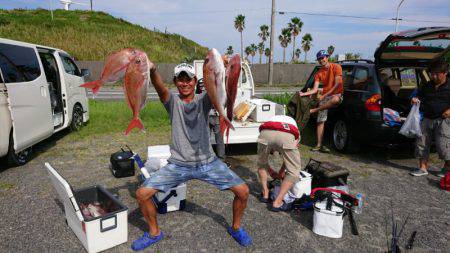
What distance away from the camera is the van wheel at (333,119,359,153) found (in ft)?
20.2

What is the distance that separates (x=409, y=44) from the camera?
577cm

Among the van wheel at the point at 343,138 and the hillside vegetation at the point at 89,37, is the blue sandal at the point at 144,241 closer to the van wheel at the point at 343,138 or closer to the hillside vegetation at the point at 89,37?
the van wheel at the point at 343,138

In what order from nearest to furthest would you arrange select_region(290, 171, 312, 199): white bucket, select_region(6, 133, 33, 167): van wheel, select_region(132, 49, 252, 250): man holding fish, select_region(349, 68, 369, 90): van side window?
select_region(132, 49, 252, 250): man holding fish, select_region(290, 171, 312, 199): white bucket, select_region(6, 133, 33, 167): van wheel, select_region(349, 68, 369, 90): van side window

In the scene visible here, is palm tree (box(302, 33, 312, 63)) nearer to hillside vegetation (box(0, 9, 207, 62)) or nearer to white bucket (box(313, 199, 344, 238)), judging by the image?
hillside vegetation (box(0, 9, 207, 62))

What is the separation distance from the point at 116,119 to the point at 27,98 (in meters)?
3.81

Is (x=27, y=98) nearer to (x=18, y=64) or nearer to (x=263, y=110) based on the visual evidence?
(x=18, y=64)

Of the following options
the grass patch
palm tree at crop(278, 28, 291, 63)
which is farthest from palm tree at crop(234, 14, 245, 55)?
the grass patch

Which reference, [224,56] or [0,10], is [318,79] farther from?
[0,10]

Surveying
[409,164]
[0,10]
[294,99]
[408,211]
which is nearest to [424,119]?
[409,164]

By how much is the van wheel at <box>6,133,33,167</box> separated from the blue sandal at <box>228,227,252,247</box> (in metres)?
3.95

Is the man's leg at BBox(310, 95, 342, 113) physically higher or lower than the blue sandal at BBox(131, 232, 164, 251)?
higher

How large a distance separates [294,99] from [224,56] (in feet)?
13.8

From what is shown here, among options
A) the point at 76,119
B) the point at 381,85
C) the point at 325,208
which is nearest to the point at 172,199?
the point at 325,208

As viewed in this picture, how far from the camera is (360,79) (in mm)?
6059
